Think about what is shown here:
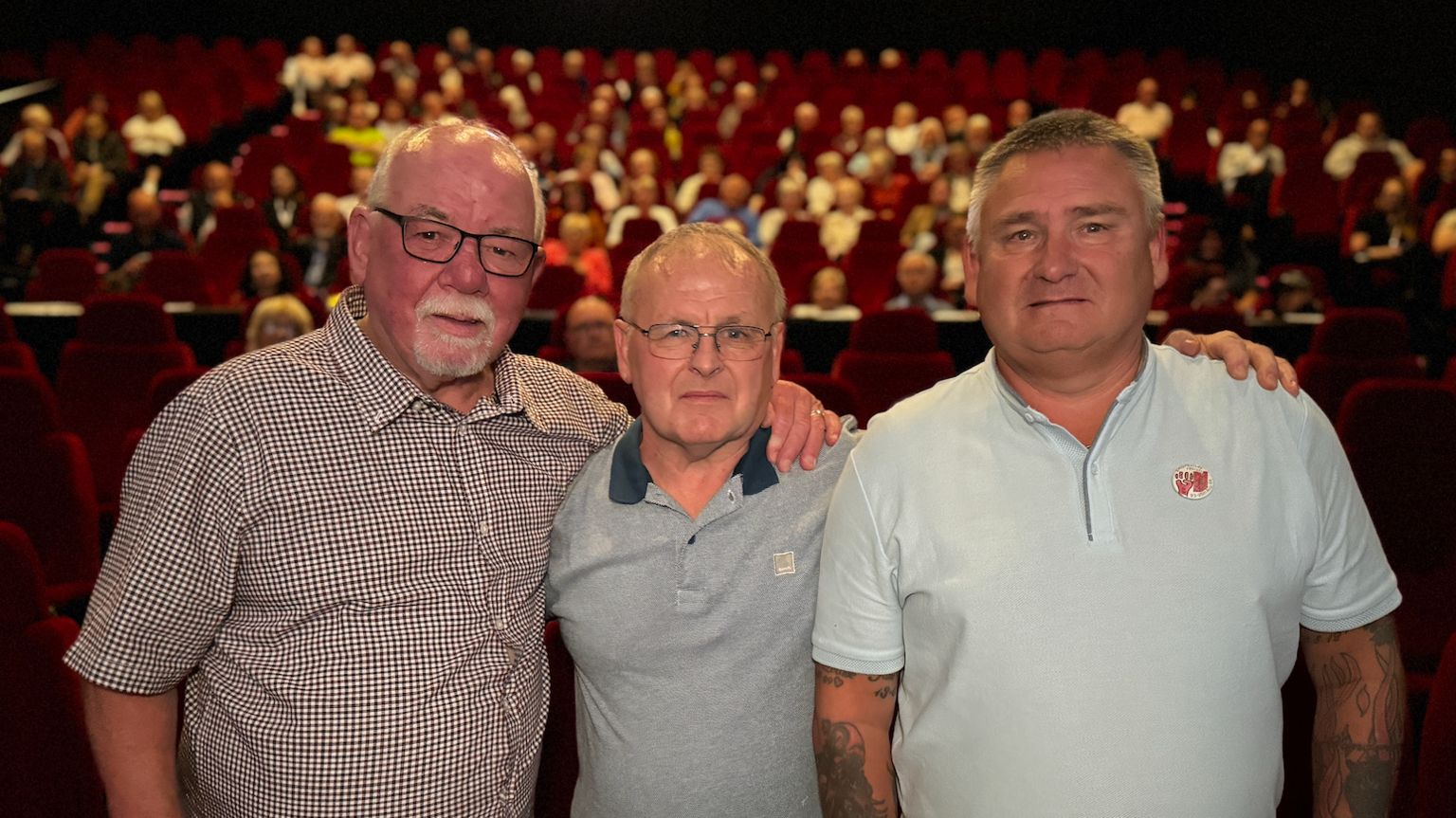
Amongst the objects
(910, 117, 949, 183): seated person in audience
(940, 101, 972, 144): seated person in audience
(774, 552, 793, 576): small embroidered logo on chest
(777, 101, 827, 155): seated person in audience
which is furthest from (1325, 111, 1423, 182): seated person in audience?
(774, 552, 793, 576): small embroidered logo on chest

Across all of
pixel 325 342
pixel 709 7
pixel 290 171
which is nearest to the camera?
pixel 325 342

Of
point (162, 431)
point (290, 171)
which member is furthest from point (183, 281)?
point (162, 431)

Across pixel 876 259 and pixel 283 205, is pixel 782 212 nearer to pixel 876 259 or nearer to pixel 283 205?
pixel 876 259

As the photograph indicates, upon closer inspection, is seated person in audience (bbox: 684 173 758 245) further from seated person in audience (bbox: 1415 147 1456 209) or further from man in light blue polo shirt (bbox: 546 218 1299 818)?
man in light blue polo shirt (bbox: 546 218 1299 818)

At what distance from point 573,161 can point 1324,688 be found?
28.0ft

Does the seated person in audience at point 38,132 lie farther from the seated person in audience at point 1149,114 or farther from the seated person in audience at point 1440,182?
the seated person in audience at point 1440,182

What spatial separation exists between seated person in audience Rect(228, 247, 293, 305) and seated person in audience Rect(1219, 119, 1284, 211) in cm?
731

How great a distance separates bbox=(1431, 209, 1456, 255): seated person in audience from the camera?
6773mm

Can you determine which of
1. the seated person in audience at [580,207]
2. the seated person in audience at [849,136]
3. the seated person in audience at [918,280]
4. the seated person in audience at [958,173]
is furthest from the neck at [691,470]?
the seated person in audience at [849,136]

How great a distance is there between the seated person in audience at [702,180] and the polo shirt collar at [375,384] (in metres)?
7.35

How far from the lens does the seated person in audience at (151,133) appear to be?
9359mm

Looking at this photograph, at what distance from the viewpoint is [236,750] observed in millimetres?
1351

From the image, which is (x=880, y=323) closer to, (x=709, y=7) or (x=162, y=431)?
(x=162, y=431)

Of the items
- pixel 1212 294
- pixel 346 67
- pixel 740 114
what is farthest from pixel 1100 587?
pixel 346 67
